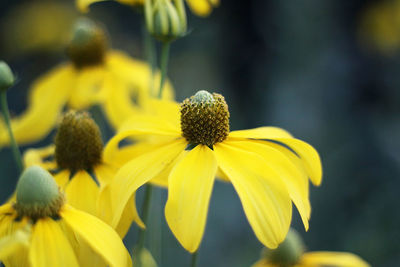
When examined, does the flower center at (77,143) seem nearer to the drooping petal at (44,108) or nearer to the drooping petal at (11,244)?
the drooping petal at (44,108)

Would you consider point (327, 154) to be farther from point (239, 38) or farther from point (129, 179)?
point (129, 179)

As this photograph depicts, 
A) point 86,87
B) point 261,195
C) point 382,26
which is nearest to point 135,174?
point 261,195

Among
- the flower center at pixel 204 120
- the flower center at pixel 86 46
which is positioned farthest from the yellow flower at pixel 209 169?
the flower center at pixel 86 46

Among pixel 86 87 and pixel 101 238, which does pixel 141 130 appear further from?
pixel 86 87

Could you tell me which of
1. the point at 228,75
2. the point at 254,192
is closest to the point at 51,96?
the point at 254,192

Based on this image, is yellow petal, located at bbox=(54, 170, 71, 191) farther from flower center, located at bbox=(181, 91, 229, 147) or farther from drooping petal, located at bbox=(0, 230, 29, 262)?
drooping petal, located at bbox=(0, 230, 29, 262)

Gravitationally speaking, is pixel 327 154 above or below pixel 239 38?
below
